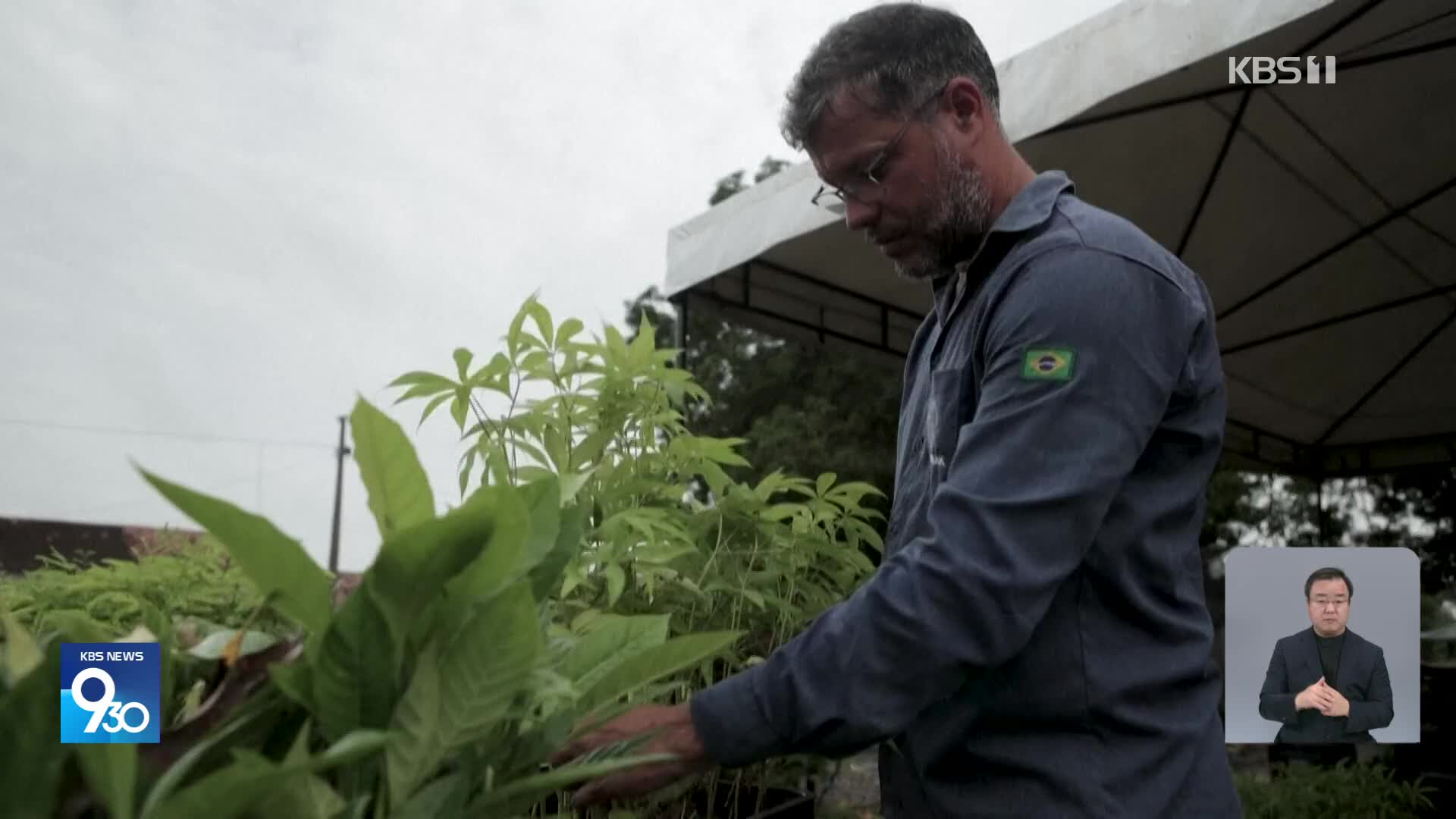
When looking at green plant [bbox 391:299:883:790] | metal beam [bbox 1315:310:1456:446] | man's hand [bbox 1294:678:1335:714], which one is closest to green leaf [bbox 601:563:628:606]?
green plant [bbox 391:299:883:790]

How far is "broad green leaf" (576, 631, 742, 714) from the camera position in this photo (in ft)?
2.03

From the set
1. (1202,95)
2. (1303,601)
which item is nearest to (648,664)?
(1303,601)

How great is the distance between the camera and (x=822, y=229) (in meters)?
3.58

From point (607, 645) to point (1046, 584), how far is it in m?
Answer: 0.37

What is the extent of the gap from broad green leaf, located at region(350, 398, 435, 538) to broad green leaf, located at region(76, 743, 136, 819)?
0.45 feet

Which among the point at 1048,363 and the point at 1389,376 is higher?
the point at 1389,376

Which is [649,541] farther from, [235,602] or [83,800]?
[83,800]

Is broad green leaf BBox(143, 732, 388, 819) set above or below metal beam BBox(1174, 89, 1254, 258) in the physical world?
below

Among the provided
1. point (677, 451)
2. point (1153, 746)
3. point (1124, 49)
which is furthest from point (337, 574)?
point (1124, 49)

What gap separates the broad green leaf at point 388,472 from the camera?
505mm

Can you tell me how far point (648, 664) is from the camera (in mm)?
631

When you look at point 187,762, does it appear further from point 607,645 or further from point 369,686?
point 607,645

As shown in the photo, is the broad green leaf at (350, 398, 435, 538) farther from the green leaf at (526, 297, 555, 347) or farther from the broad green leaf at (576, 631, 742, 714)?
the green leaf at (526, 297, 555, 347)

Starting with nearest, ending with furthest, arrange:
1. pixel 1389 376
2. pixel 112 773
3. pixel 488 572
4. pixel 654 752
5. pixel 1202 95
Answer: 1. pixel 112 773
2. pixel 488 572
3. pixel 654 752
4. pixel 1202 95
5. pixel 1389 376
